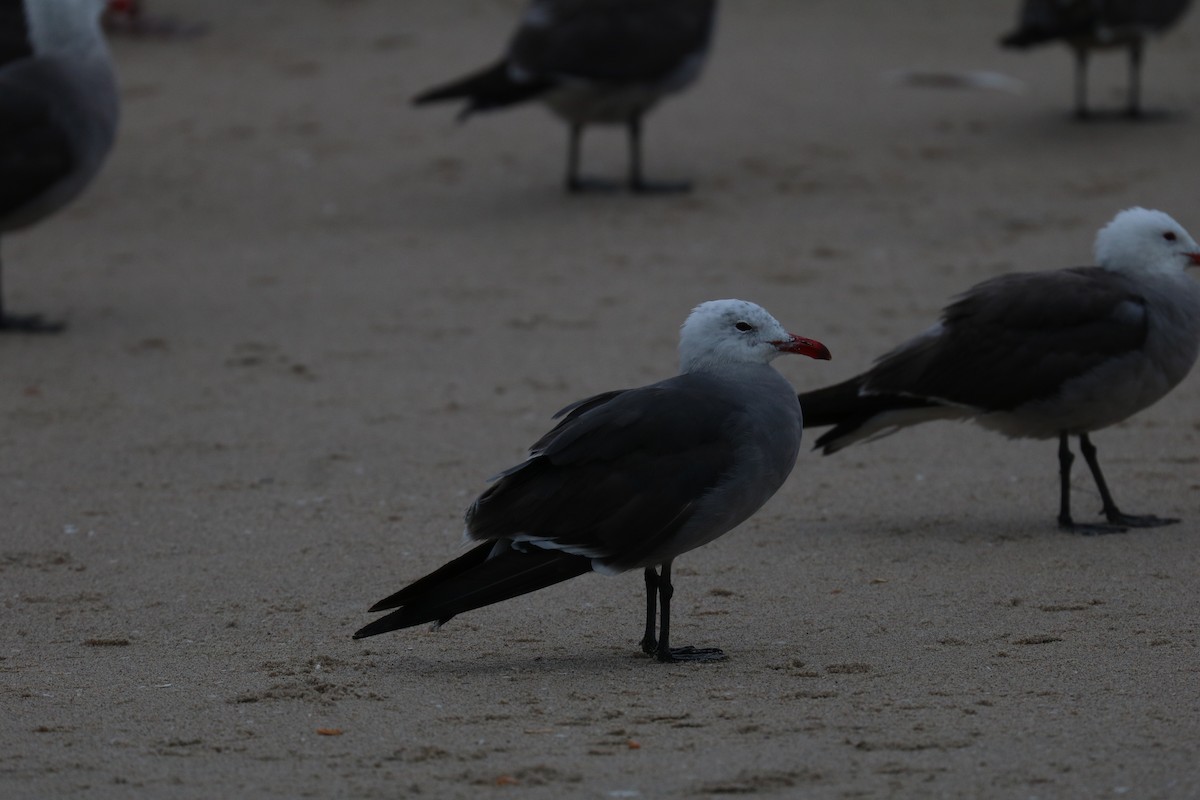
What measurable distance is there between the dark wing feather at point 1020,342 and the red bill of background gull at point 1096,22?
6.72 metres

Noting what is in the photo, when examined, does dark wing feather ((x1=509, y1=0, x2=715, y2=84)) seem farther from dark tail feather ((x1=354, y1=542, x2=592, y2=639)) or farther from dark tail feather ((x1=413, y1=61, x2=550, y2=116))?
dark tail feather ((x1=354, y1=542, x2=592, y2=639))

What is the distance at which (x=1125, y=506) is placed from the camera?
655 cm

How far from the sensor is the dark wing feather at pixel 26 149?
9.44m

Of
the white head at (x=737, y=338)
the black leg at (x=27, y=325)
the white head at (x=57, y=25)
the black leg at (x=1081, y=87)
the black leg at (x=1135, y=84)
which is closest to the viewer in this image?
the white head at (x=737, y=338)

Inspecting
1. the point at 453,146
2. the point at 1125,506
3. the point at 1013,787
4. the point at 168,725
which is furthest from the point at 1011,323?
the point at 453,146

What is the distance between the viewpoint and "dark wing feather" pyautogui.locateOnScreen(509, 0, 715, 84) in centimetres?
1204

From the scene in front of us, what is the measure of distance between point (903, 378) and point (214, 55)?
439 inches

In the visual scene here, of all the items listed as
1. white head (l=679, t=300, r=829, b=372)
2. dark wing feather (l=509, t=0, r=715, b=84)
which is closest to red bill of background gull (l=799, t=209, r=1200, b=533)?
white head (l=679, t=300, r=829, b=372)

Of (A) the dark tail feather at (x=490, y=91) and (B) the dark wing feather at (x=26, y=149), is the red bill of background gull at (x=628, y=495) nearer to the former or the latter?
(B) the dark wing feather at (x=26, y=149)

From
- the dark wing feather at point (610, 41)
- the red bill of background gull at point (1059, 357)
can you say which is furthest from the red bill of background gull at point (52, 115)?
the red bill of background gull at point (1059, 357)

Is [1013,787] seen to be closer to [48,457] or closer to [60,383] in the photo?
[48,457]

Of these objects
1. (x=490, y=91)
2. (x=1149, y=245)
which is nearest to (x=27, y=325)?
(x=490, y=91)

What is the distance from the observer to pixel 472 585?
15.3 feet

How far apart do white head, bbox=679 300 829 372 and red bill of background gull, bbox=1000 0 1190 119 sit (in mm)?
8441
